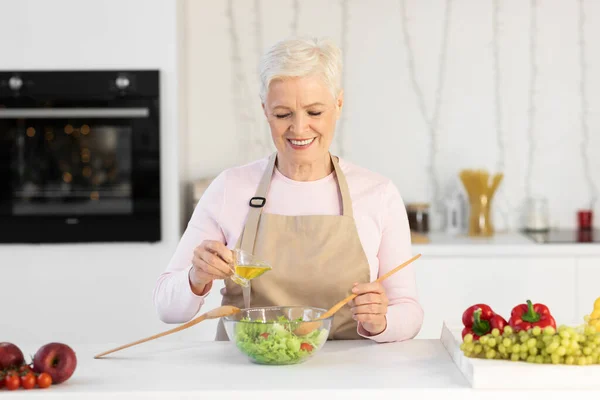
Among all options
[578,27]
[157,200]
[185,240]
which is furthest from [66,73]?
[578,27]

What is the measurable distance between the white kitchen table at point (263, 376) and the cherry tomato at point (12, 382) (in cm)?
1

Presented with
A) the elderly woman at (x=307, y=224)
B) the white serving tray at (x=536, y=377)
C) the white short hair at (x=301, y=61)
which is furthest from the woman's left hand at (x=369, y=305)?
the white short hair at (x=301, y=61)

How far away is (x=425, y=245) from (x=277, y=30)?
1231 millimetres

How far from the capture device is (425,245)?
10.9 ft

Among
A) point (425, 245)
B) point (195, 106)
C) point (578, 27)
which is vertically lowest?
point (425, 245)

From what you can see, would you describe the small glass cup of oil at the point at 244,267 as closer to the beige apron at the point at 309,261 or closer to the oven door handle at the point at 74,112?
the beige apron at the point at 309,261

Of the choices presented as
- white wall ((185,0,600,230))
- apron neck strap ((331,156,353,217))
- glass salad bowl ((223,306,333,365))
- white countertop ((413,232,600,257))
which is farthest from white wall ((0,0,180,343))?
glass salad bowl ((223,306,333,365))

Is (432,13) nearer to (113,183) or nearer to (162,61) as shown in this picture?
(162,61)

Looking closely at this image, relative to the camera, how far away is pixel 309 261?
205 centimetres

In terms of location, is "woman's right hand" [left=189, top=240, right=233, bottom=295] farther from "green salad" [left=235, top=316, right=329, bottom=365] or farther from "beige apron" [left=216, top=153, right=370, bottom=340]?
"beige apron" [left=216, top=153, right=370, bottom=340]

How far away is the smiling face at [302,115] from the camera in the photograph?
6.50 feet

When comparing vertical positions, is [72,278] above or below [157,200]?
below

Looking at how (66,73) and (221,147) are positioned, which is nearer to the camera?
(66,73)

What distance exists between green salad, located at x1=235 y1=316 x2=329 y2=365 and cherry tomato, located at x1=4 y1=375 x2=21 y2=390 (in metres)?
0.42
